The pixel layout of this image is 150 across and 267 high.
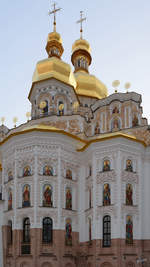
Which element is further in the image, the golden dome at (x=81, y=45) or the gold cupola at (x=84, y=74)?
the golden dome at (x=81, y=45)

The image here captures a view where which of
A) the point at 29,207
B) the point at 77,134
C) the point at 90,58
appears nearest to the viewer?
the point at 29,207

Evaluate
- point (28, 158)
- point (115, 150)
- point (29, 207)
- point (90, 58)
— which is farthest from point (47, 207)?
point (90, 58)

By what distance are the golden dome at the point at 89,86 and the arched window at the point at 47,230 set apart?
57.7ft

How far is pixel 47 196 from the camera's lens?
22.5m

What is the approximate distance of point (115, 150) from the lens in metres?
22.8

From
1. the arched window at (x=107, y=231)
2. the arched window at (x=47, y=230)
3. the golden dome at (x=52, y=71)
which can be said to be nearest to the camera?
the arched window at (x=107, y=231)

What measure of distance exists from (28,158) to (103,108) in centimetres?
711

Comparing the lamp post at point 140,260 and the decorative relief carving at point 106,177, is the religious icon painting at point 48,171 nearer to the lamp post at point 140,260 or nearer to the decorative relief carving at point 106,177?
the decorative relief carving at point 106,177

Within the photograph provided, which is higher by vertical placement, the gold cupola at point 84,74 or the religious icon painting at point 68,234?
the gold cupola at point 84,74

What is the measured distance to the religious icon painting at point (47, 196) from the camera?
2232cm

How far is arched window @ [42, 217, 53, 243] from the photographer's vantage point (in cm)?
2184

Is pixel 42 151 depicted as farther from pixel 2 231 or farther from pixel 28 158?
pixel 2 231

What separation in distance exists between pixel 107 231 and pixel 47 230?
356 cm

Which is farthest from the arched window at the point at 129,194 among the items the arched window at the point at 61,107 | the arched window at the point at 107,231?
the arched window at the point at 61,107
